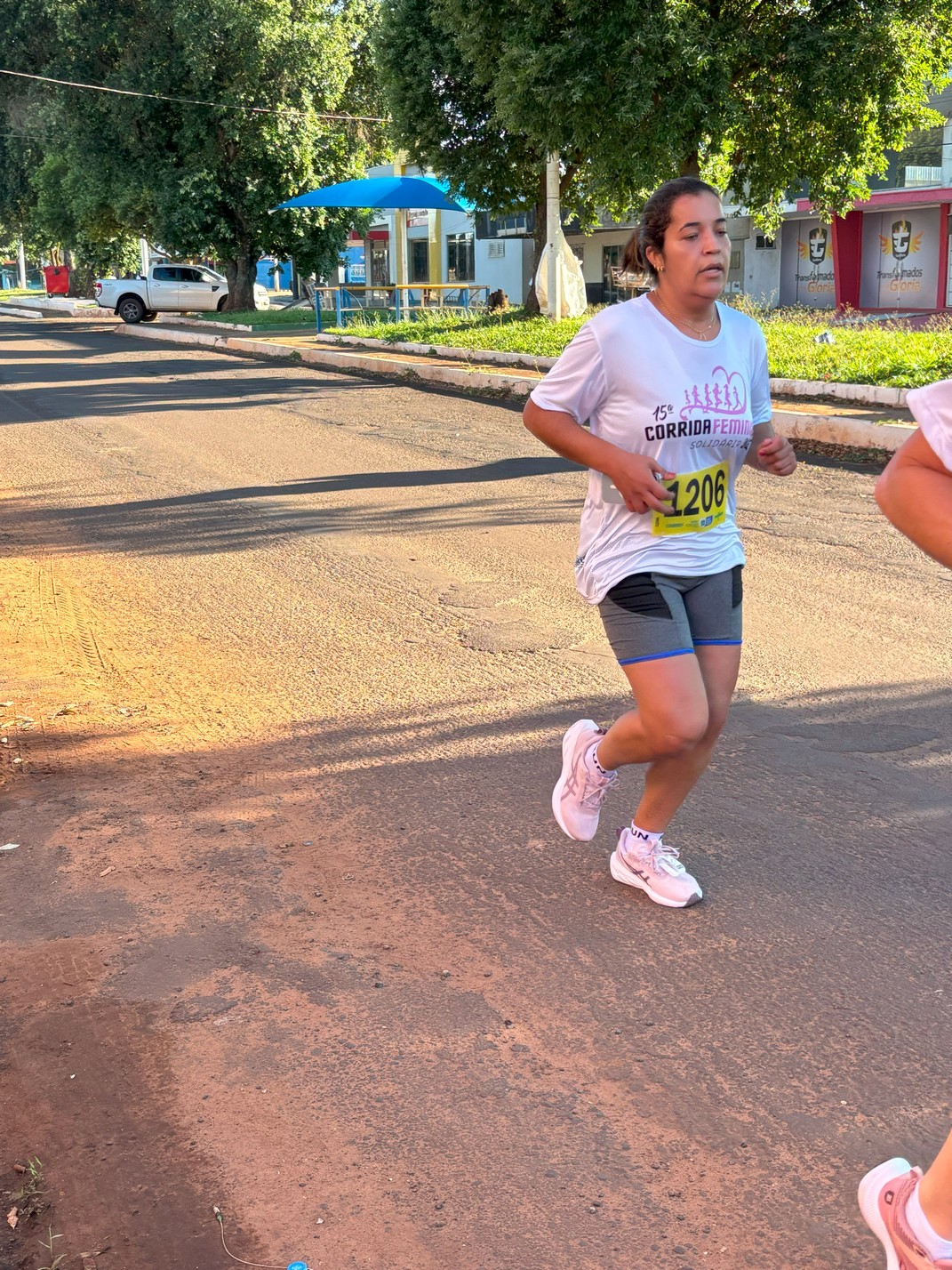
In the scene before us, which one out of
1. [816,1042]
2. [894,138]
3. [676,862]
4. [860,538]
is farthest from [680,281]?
[894,138]

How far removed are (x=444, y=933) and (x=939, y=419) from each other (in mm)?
2110

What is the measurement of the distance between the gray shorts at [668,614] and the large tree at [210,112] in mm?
33738

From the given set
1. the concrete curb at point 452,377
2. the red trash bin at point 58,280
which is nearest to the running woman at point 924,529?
the concrete curb at point 452,377

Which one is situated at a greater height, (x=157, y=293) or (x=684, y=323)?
(x=157, y=293)

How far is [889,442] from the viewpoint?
1173cm

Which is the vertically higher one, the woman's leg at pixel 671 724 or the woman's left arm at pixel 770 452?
the woman's left arm at pixel 770 452

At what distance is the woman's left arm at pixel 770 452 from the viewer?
139 inches

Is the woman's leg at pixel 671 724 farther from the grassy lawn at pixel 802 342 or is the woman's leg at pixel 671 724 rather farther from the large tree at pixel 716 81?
the large tree at pixel 716 81

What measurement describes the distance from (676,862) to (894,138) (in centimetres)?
1839

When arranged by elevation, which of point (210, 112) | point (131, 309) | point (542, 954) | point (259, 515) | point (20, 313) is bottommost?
point (542, 954)

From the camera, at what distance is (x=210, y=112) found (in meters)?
34.7

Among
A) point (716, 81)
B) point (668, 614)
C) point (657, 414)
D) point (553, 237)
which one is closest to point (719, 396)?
point (657, 414)

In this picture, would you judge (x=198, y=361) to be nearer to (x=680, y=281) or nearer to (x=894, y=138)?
(x=894, y=138)

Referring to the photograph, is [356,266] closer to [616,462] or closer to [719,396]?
[719,396]
